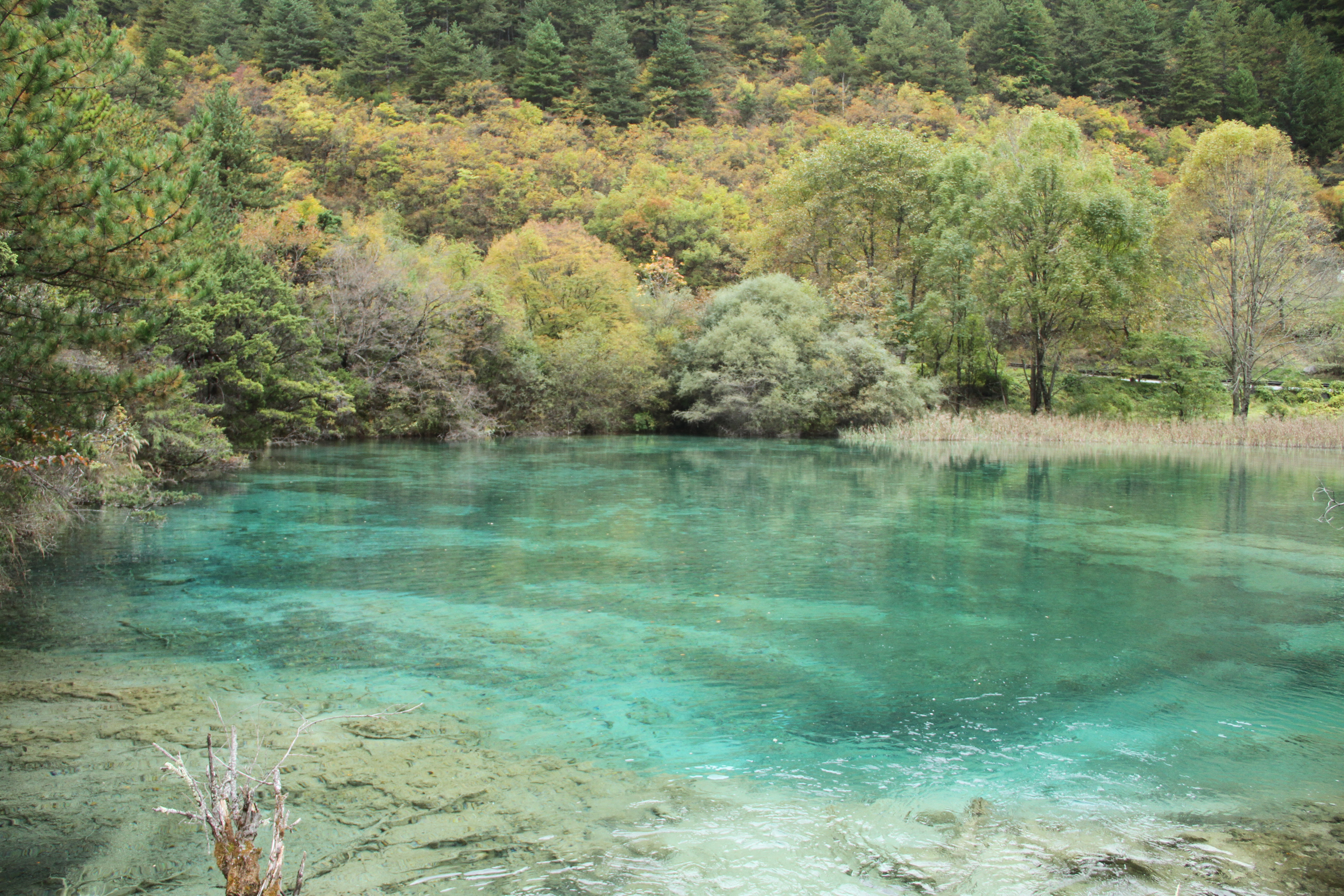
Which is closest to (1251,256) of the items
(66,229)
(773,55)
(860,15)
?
(66,229)

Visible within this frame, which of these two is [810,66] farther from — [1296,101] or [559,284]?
[559,284]

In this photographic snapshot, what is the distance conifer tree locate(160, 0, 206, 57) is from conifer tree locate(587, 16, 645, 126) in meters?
26.0

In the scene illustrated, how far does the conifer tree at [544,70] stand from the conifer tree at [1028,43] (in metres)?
31.6

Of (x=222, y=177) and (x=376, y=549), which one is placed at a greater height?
(x=222, y=177)

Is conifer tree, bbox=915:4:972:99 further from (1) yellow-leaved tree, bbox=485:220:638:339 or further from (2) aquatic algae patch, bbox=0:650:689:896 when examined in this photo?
(2) aquatic algae patch, bbox=0:650:689:896

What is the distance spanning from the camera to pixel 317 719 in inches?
237

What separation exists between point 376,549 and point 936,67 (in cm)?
6317

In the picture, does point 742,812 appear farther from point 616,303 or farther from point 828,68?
point 828,68

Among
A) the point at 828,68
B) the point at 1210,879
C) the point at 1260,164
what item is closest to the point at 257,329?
the point at 1210,879

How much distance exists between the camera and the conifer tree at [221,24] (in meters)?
60.8

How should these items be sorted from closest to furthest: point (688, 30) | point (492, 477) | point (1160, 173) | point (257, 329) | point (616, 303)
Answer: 1. point (492, 477)
2. point (257, 329)
3. point (616, 303)
4. point (1160, 173)
5. point (688, 30)

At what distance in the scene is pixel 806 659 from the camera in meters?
7.91

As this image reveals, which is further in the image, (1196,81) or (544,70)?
(544,70)

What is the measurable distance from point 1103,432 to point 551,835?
1295 inches
